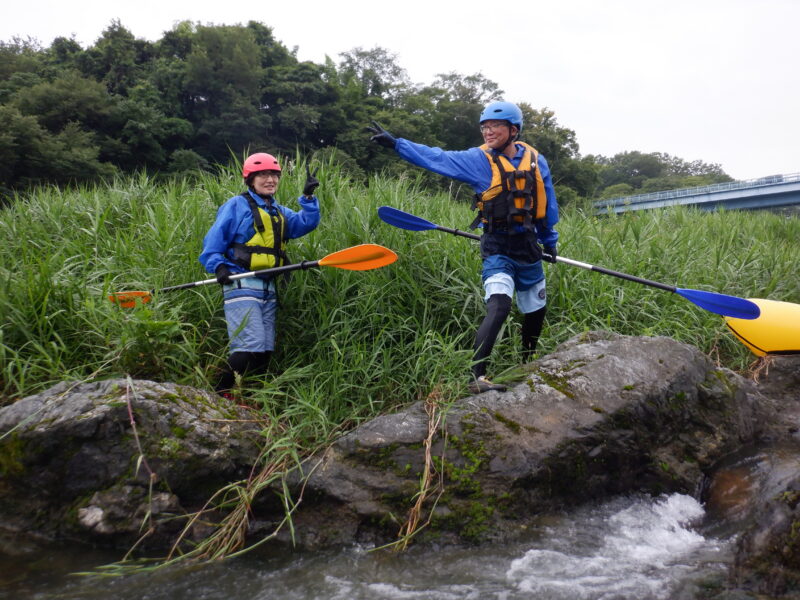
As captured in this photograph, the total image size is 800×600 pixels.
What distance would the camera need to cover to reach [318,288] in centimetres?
383

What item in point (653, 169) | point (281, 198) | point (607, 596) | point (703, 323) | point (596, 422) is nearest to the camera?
point (607, 596)

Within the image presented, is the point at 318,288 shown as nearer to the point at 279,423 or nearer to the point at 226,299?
the point at 226,299

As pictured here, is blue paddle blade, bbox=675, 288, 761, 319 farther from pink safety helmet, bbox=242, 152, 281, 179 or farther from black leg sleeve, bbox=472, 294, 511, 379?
pink safety helmet, bbox=242, 152, 281, 179

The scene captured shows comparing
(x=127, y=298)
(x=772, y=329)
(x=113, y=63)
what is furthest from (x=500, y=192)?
(x=113, y=63)

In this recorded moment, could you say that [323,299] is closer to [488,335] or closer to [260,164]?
[260,164]

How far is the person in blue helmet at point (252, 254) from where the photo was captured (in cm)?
327

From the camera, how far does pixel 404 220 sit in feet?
12.4

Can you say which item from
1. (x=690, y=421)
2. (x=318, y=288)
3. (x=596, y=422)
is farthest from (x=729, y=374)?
(x=318, y=288)

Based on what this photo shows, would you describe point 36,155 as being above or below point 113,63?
below

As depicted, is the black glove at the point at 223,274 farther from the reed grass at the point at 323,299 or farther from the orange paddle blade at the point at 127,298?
the orange paddle blade at the point at 127,298

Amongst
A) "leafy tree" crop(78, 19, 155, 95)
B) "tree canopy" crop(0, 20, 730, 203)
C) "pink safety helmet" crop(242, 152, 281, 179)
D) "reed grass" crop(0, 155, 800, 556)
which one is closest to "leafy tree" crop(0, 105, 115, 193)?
"tree canopy" crop(0, 20, 730, 203)

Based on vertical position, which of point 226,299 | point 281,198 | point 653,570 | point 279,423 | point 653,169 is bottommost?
point 653,570

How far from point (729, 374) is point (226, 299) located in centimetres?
312

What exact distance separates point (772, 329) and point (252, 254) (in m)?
3.28
